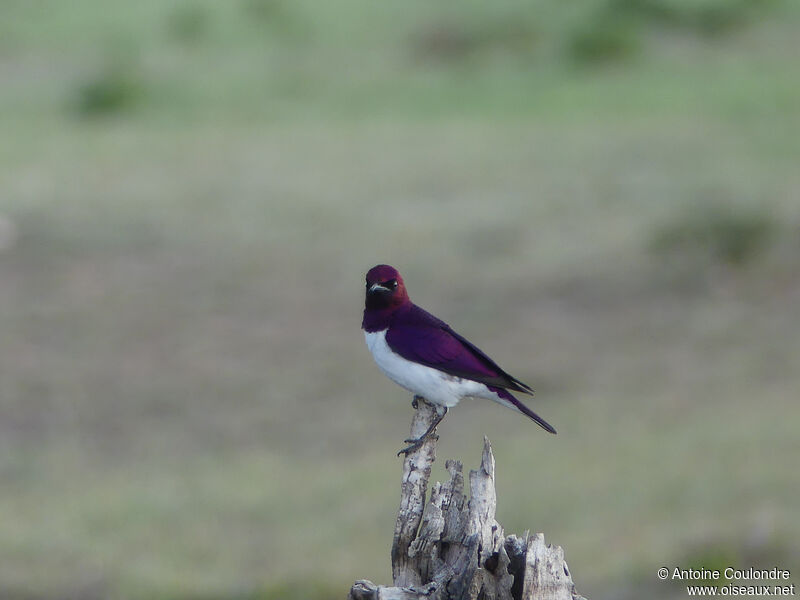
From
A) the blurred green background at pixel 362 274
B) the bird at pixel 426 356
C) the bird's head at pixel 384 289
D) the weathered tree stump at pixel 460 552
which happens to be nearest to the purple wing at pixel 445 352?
the bird at pixel 426 356

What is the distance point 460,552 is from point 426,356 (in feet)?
2.93

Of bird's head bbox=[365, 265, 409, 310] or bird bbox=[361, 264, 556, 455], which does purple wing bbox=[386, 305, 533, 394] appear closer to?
bird bbox=[361, 264, 556, 455]

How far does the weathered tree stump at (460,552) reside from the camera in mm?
5426

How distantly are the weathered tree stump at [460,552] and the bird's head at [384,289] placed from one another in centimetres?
59

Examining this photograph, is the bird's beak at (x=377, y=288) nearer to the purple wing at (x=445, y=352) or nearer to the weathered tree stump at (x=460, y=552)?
the purple wing at (x=445, y=352)

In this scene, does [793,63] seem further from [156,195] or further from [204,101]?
[156,195]

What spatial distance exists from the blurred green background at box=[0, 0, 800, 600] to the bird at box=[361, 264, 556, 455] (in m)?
4.83

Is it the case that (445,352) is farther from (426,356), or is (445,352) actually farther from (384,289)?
(384,289)

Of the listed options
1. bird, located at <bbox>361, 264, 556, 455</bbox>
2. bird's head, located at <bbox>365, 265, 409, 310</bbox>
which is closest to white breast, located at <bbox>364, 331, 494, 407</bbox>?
bird, located at <bbox>361, 264, 556, 455</bbox>

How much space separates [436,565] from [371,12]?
93.7 ft

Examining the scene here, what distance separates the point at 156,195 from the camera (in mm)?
23172

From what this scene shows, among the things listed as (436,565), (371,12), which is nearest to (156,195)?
(371,12)

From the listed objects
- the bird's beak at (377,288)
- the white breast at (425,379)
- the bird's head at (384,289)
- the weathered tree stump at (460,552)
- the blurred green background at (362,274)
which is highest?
the blurred green background at (362,274)

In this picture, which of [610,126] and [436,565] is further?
[610,126]
